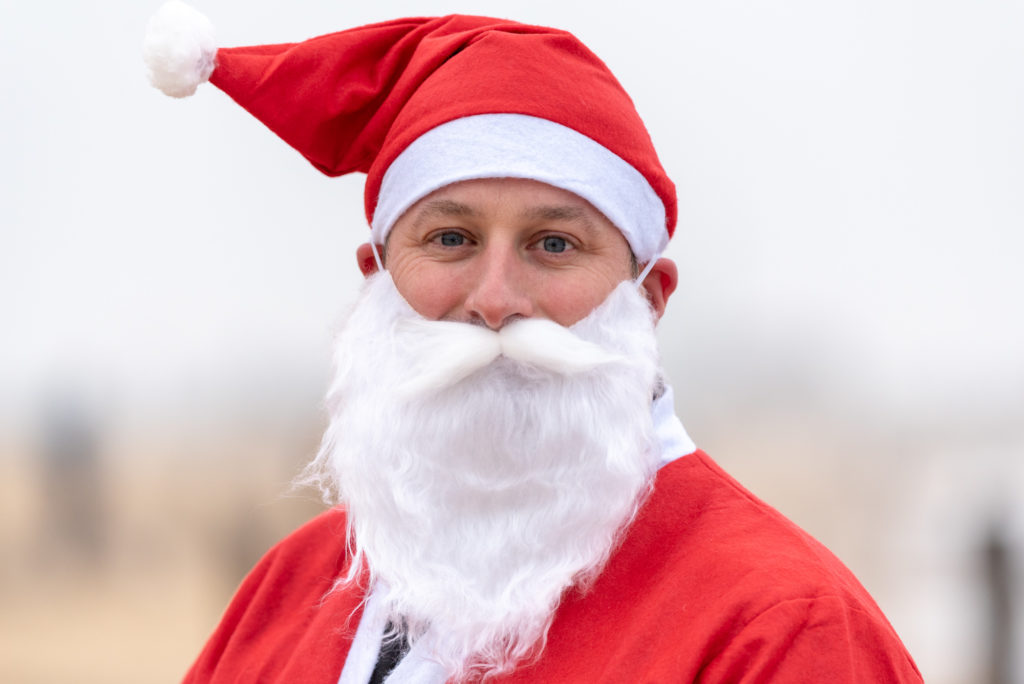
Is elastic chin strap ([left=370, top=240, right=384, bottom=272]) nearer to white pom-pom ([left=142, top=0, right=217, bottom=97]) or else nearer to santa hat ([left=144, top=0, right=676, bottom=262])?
santa hat ([left=144, top=0, right=676, bottom=262])

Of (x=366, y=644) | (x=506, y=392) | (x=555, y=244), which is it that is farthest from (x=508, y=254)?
(x=366, y=644)

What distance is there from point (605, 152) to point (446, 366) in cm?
50

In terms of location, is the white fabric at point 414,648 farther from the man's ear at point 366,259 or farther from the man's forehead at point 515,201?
the man's ear at point 366,259

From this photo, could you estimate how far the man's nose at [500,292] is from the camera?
1.73 m

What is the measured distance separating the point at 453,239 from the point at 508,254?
0.13 metres

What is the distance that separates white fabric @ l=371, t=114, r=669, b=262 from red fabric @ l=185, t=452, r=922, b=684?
474 millimetres

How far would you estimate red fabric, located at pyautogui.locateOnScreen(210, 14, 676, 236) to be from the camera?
73.7 inches

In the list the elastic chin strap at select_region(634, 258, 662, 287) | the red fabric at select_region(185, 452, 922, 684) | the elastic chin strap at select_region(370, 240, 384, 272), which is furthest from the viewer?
the elastic chin strap at select_region(370, 240, 384, 272)

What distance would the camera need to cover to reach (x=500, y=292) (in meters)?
1.74

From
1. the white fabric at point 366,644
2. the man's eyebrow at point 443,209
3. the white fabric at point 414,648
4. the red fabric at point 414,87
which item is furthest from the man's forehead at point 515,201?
the white fabric at point 366,644

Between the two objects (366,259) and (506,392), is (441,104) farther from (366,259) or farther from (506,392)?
(506,392)

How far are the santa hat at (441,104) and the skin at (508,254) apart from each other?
0.10 ft

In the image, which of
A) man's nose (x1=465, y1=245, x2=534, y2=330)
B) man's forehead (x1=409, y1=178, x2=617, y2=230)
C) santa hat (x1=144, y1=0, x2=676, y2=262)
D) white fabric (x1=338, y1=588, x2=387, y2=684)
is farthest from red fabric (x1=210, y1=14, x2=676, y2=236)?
white fabric (x1=338, y1=588, x2=387, y2=684)

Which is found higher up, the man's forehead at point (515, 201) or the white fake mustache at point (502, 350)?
the man's forehead at point (515, 201)
